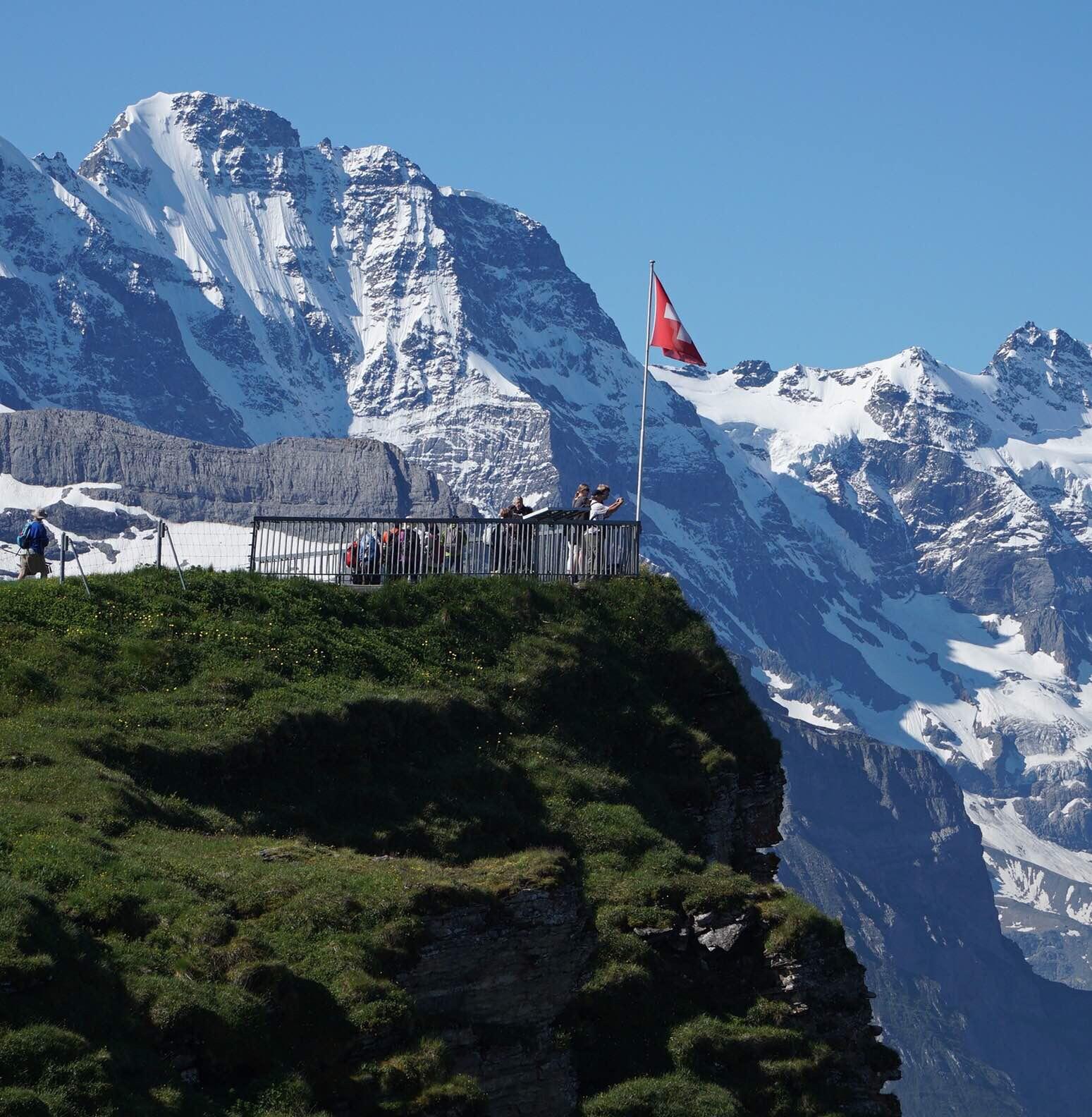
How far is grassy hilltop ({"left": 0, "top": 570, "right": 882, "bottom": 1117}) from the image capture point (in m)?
26.8

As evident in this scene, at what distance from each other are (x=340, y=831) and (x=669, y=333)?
2564 cm

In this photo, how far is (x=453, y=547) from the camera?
163 feet

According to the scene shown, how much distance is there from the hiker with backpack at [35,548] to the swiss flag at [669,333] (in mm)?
18168

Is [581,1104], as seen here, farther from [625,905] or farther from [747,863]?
[747,863]

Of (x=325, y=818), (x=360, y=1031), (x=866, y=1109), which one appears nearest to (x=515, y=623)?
(x=325, y=818)

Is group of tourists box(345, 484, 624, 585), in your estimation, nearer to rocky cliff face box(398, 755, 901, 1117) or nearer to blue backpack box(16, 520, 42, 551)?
blue backpack box(16, 520, 42, 551)

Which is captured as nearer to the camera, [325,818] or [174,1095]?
[174,1095]

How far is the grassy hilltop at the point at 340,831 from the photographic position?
26781mm

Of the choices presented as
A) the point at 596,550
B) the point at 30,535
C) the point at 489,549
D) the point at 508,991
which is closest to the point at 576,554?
the point at 596,550

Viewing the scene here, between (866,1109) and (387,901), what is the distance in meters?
9.74

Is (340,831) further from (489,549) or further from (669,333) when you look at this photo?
(669,333)

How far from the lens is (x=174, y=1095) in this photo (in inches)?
1000

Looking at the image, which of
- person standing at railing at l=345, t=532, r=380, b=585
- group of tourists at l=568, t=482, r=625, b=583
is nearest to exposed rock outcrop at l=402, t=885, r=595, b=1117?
person standing at railing at l=345, t=532, r=380, b=585

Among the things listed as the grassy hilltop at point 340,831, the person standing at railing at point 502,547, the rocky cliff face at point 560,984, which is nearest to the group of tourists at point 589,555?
the grassy hilltop at point 340,831
